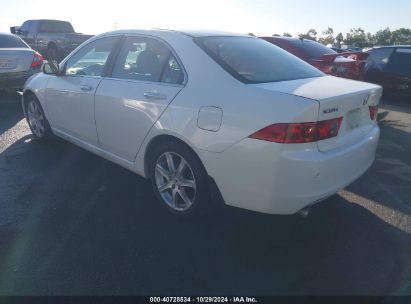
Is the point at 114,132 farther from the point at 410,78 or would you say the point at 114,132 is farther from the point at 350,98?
the point at 410,78

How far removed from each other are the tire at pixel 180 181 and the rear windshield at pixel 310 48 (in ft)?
16.2

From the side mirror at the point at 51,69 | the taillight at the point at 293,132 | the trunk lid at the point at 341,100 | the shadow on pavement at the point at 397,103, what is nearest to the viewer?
the taillight at the point at 293,132

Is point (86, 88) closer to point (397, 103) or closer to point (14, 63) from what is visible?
point (14, 63)

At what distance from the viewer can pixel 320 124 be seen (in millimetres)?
2674

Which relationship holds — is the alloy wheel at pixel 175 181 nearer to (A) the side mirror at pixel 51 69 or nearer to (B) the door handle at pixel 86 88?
(B) the door handle at pixel 86 88

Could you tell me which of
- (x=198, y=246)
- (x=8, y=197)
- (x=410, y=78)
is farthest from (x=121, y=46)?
(x=410, y=78)

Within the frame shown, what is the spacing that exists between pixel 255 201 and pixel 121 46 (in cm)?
226

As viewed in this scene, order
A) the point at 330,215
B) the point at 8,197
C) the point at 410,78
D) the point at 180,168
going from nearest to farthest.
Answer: the point at 180,168
the point at 330,215
the point at 8,197
the point at 410,78

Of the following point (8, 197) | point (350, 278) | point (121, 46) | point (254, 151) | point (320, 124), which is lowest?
point (8, 197)

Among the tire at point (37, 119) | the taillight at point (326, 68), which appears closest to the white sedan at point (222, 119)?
the tire at point (37, 119)

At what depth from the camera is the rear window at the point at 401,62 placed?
350 inches

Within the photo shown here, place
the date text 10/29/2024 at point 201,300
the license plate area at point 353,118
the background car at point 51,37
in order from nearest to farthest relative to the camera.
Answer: the date text 10/29/2024 at point 201,300, the license plate area at point 353,118, the background car at point 51,37

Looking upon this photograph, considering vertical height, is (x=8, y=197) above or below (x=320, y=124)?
below

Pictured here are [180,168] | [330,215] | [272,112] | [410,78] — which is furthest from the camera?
[410,78]
